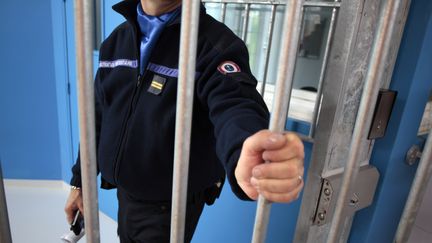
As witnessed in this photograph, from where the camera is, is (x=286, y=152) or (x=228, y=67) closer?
(x=286, y=152)

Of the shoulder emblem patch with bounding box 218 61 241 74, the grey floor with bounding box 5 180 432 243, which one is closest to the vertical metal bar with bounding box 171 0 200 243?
the shoulder emblem patch with bounding box 218 61 241 74

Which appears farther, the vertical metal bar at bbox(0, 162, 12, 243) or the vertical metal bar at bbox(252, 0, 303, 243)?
the vertical metal bar at bbox(0, 162, 12, 243)

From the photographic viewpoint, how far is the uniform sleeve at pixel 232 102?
547mm

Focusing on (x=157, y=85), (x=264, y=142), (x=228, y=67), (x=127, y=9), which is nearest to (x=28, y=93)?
(x=127, y=9)

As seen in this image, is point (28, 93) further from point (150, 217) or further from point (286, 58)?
point (286, 58)

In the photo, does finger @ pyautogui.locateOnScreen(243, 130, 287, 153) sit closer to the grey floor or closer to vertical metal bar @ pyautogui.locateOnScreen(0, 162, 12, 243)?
vertical metal bar @ pyautogui.locateOnScreen(0, 162, 12, 243)

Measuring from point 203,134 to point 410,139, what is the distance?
0.58 metres

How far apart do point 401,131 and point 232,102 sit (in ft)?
1.71

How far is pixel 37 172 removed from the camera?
248 cm

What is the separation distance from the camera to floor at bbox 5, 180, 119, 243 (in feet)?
6.43

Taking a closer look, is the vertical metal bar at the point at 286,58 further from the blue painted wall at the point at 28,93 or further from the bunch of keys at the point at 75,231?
the blue painted wall at the point at 28,93

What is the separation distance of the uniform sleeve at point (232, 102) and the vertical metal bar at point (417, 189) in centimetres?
42

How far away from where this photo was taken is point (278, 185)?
44cm

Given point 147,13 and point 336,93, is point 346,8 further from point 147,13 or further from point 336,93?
point 147,13
